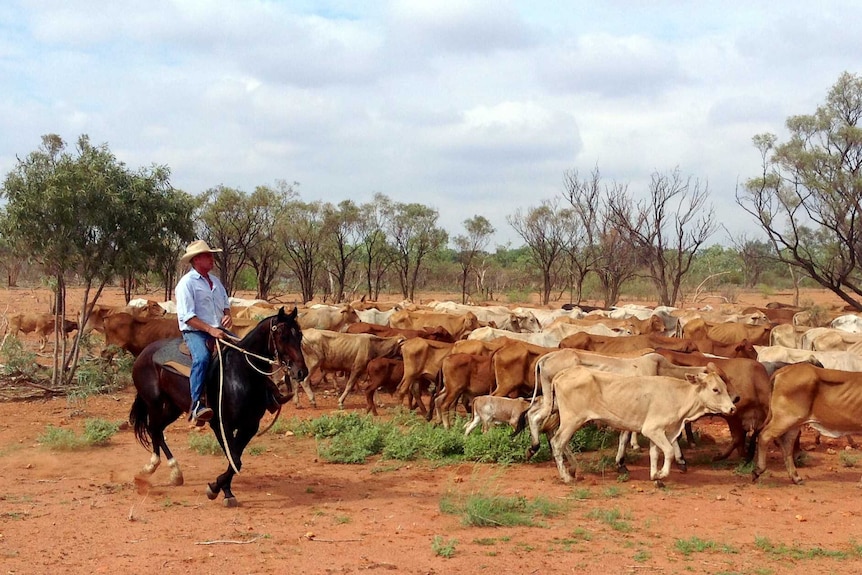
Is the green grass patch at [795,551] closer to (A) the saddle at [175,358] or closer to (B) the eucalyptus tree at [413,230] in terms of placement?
(A) the saddle at [175,358]

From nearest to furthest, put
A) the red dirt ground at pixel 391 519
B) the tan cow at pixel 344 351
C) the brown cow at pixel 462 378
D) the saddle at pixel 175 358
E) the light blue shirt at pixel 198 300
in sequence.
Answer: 1. the red dirt ground at pixel 391 519
2. the light blue shirt at pixel 198 300
3. the saddle at pixel 175 358
4. the brown cow at pixel 462 378
5. the tan cow at pixel 344 351

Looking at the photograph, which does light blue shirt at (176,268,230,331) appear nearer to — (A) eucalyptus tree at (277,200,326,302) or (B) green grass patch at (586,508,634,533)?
(B) green grass patch at (586,508,634,533)

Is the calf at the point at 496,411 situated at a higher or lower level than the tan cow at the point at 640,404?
lower

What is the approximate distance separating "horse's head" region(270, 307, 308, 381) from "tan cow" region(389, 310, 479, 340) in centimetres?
1184

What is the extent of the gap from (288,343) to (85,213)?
28.6 ft

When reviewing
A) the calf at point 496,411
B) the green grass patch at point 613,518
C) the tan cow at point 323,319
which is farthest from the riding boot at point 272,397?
the tan cow at point 323,319

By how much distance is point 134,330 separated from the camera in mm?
16219

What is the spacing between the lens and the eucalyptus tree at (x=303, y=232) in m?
43.7

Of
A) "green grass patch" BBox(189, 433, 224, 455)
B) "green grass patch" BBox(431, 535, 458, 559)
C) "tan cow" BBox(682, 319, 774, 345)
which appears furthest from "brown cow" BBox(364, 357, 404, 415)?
"tan cow" BBox(682, 319, 774, 345)

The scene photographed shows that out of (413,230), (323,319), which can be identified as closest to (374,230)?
(413,230)

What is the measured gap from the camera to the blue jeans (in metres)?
8.53

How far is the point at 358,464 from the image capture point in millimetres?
10539

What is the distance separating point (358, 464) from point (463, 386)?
308 cm

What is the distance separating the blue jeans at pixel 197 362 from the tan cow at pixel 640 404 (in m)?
4.31
